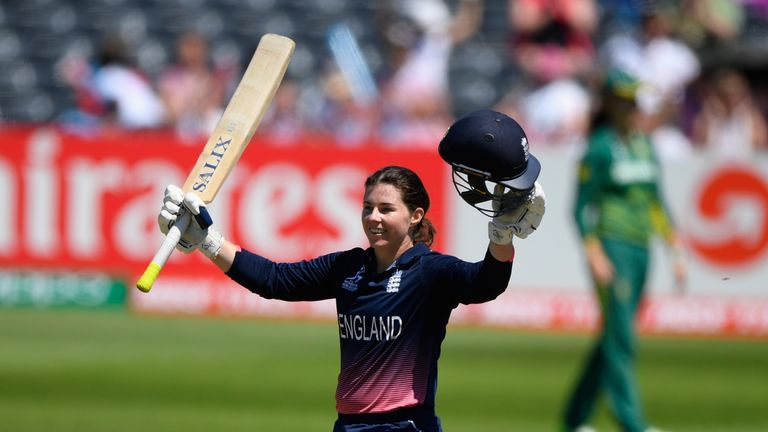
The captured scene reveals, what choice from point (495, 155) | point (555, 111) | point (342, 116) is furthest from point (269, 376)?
point (495, 155)

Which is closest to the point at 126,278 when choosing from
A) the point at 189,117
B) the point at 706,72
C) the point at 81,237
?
the point at 81,237

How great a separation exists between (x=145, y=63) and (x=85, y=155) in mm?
3831

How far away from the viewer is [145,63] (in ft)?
59.1

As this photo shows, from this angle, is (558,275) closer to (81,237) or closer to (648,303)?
(648,303)

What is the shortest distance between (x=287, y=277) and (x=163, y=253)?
1.64ft

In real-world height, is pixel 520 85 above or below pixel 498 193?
above

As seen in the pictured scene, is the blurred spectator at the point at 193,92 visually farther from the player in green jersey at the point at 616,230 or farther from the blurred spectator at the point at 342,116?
the player in green jersey at the point at 616,230

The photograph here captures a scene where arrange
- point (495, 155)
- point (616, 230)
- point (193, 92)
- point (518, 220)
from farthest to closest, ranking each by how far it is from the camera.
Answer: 1. point (193, 92)
2. point (616, 230)
3. point (518, 220)
4. point (495, 155)

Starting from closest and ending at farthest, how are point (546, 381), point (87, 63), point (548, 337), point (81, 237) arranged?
1. point (546, 381)
2. point (548, 337)
3. point (81, 237)
4. point (87, 63)

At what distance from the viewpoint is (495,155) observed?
4637 mm

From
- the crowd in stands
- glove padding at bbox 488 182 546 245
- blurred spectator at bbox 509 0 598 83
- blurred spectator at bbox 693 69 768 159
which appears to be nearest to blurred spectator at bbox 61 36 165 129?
the crowd in stands

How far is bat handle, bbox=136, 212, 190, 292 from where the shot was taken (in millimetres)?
4941

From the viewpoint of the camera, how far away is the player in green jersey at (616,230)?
8234 millimetres

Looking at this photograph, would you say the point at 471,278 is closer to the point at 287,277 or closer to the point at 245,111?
the point at 287,277
